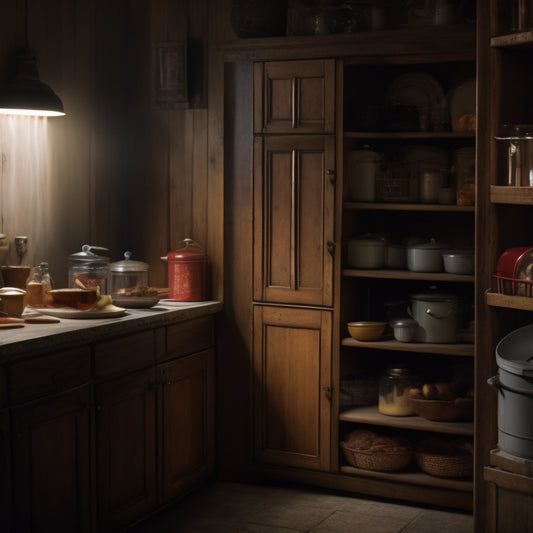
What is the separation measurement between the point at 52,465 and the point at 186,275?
1.29 m

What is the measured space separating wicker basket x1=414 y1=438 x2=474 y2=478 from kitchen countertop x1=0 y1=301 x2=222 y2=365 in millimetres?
1169

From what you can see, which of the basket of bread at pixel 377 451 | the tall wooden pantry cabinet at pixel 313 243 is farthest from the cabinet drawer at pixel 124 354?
the basket of bread at pixel 377 451

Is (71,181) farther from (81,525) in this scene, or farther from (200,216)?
(81,525)

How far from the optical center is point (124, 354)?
373 cm

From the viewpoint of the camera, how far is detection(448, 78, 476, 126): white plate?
421 centimetres

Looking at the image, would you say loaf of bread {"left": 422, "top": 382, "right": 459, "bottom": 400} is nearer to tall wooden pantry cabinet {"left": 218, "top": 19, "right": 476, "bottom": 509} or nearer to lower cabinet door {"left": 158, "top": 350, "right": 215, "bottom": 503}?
tall wooden pantry cabinet {"left": 218, "top": 19, "right": 476, "bottom": 509}

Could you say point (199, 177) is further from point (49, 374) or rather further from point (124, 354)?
point (49, 374)

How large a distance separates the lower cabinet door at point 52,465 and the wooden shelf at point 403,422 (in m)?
1.31

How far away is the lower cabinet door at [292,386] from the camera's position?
4293 millimetres

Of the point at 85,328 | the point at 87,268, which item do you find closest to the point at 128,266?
the point at 87,268

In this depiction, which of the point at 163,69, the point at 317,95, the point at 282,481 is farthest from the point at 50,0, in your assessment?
the point at 282,481

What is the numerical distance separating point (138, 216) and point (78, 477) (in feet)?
5.19

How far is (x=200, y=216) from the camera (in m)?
4.52

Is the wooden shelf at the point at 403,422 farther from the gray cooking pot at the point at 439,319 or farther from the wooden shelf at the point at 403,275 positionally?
the wooden shelf at the point at 403,275
